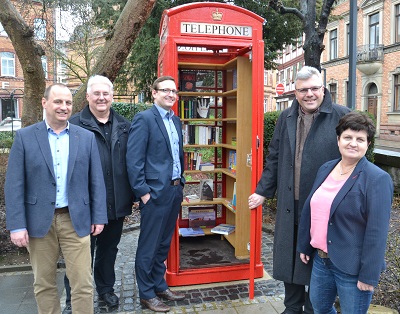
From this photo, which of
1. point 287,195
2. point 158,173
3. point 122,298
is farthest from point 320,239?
point 122,298

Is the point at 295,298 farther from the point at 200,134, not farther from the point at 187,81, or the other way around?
the point at 187,81

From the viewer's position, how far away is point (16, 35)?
4.77m

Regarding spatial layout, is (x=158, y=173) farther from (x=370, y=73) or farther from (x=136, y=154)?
(x=370, y=73)

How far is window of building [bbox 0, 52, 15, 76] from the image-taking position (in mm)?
30328

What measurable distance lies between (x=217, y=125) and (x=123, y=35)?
5.82ft

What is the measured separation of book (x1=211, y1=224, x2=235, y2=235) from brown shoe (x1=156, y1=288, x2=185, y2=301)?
1147 millimetres

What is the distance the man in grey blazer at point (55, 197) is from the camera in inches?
104

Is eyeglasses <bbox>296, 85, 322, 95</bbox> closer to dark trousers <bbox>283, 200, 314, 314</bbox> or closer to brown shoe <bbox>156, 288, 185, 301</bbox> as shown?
dark trousers <bbox>283, 200, 314, 314</bbox>

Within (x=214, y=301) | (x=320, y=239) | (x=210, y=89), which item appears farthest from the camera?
(x=210, y=89)

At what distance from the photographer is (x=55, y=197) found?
8.86 ft

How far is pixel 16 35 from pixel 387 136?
22.7m

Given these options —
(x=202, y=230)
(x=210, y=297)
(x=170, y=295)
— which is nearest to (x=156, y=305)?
(x=170, y=295)

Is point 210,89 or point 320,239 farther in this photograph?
point 210,89

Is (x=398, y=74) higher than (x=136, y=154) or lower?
higher
